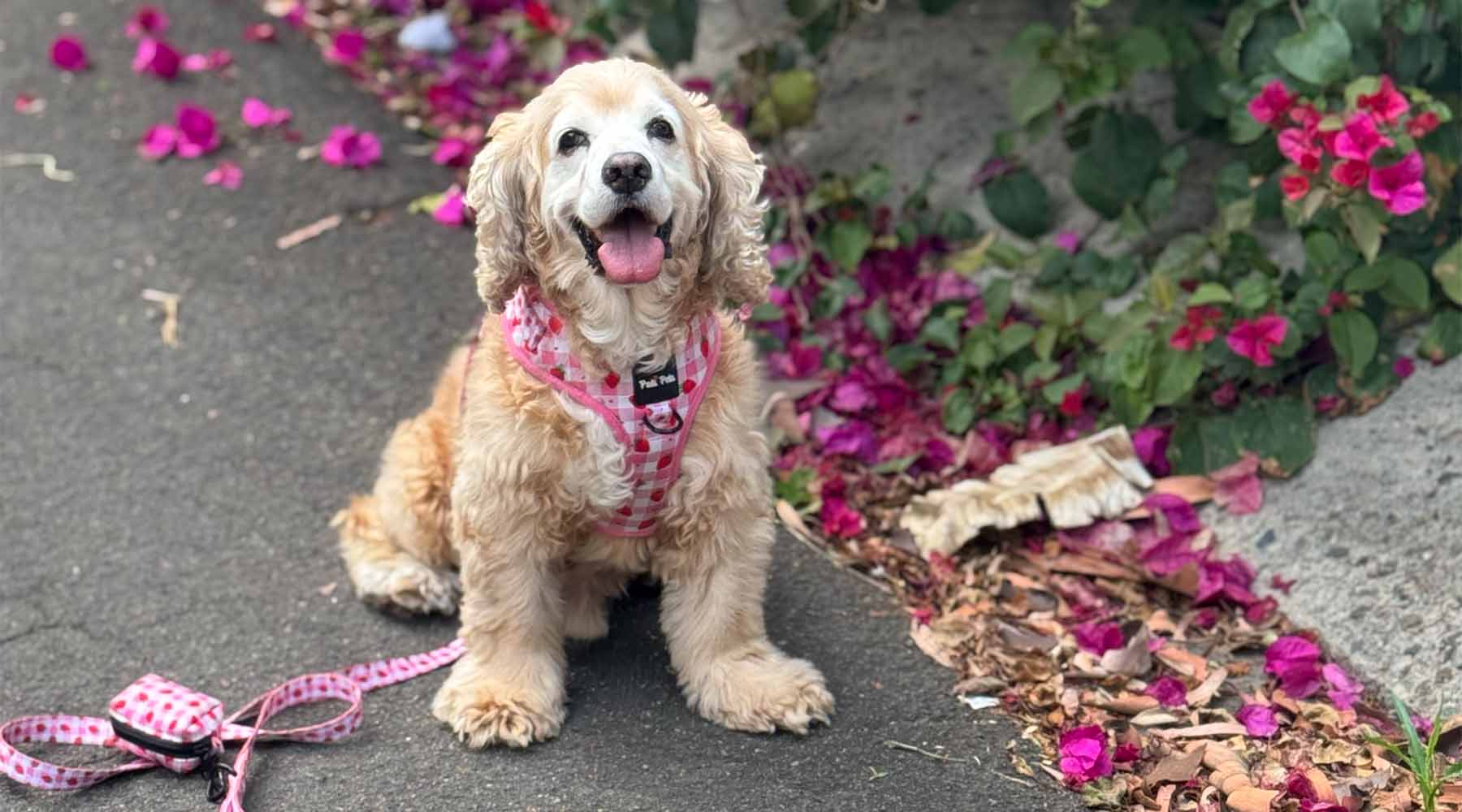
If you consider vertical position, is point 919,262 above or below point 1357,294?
below

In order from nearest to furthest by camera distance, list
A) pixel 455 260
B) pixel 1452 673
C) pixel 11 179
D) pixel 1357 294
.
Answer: pixel 1452 673 < pixel 1357 294 < pixel 455 260 < pixel 11 179

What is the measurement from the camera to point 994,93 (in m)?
6.42

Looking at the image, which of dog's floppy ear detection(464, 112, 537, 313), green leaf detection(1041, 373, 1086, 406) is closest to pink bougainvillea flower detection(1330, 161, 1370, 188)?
green leaf detection(1041, 373, 1086, 406)

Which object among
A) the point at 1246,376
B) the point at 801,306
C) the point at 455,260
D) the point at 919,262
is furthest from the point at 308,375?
the point at 1246,376

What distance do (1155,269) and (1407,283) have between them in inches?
36.4

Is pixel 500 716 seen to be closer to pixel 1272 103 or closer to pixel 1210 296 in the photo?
pixel 1210 296

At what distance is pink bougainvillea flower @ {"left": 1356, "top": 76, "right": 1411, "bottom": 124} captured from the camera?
439cm

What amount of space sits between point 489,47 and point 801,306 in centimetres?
319

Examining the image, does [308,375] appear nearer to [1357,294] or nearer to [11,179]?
[11,179]

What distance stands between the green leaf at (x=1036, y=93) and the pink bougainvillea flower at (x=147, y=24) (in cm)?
490

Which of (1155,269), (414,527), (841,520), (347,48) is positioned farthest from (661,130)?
(347,48)

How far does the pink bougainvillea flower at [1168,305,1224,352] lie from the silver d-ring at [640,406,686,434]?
1859mm

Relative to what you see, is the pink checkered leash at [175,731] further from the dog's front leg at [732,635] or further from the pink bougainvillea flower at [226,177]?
the pink bougainvillea flower at [226,177]

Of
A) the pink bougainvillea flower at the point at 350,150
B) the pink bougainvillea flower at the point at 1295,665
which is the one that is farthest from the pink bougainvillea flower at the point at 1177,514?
the pink bougainvillea flower at the point at 350,150
